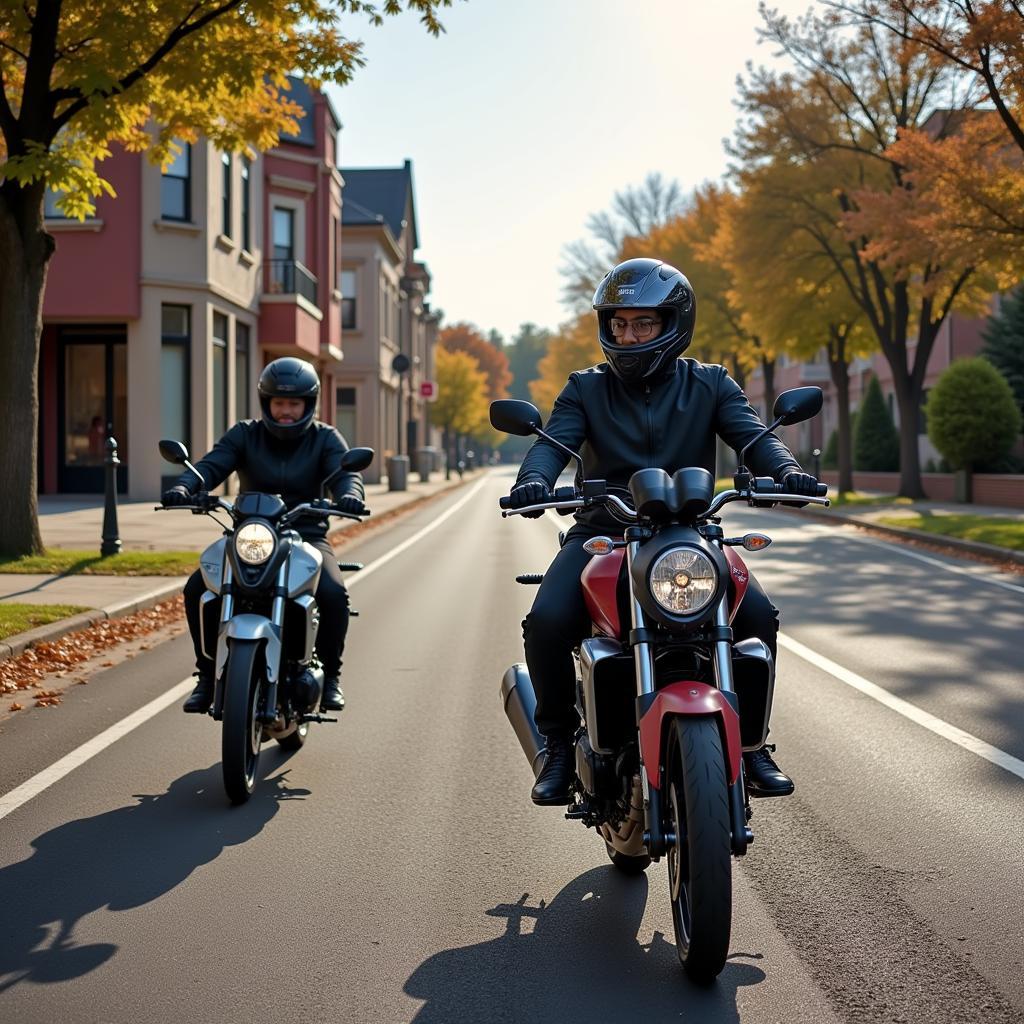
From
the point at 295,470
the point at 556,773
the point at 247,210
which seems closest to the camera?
the point at 556,773

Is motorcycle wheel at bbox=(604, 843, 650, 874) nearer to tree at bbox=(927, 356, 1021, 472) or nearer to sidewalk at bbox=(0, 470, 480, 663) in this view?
sidewalk at bbox=(0, 470, 480, 663)

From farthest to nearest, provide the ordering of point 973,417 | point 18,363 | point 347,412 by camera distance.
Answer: point 347,412
point 973,417
point 18,363

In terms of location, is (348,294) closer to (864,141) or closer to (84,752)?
(864,141)

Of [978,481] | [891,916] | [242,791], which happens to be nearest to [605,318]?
[891,916]

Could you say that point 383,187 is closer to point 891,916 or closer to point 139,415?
point 139,415

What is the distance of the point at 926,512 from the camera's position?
26.2m

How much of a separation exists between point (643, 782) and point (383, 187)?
62.1 metres

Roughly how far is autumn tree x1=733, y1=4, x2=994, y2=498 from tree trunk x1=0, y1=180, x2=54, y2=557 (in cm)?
1734

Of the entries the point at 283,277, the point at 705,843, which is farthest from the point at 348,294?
the point at 705,843

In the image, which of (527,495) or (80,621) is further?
(80,621)

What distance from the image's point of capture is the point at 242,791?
218 inches

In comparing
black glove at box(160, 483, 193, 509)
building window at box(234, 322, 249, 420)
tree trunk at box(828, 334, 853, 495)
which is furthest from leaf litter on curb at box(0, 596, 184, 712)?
tree trunk at box(828, 334, 853, 495)

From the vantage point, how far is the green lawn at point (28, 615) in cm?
944

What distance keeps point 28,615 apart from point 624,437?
681 cm
